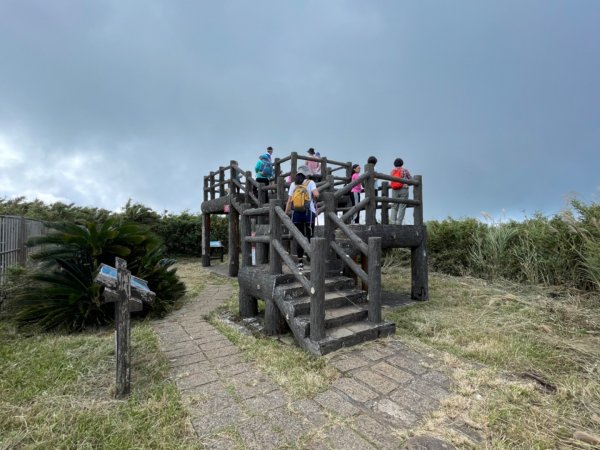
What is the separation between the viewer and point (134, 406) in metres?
2.47

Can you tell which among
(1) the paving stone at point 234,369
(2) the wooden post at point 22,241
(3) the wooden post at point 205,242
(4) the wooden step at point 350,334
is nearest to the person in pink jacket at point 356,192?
(4) the wooden step at point 350,334

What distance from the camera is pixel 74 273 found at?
465cm

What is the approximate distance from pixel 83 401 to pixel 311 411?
5.98 ft

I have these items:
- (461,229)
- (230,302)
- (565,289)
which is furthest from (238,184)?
(565,289)

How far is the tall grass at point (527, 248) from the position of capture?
572 cm

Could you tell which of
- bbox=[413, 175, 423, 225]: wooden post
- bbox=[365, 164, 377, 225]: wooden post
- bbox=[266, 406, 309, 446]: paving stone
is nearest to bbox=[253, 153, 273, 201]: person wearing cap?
bbox=[365, 164, 377, 225]: wooden post

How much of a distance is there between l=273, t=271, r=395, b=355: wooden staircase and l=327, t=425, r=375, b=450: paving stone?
1.19 m

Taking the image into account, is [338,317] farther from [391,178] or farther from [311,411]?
[391,178]

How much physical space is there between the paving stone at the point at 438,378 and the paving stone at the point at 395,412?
23.0 inches

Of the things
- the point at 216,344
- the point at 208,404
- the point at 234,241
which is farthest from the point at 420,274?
the point at 234,241

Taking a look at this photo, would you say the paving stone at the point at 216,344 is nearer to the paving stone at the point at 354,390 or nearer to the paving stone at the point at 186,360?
the paving stone at the point at 186,360

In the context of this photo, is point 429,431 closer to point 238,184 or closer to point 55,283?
point 55,283

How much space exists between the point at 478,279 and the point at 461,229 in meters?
1.62

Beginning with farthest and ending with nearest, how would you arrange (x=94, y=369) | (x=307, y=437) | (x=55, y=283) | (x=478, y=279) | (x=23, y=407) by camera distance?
(x=478, y=279) < (x=55, y=283) < (x=94, y=369) < (x=23, y=407) < (x=307, y=437)
